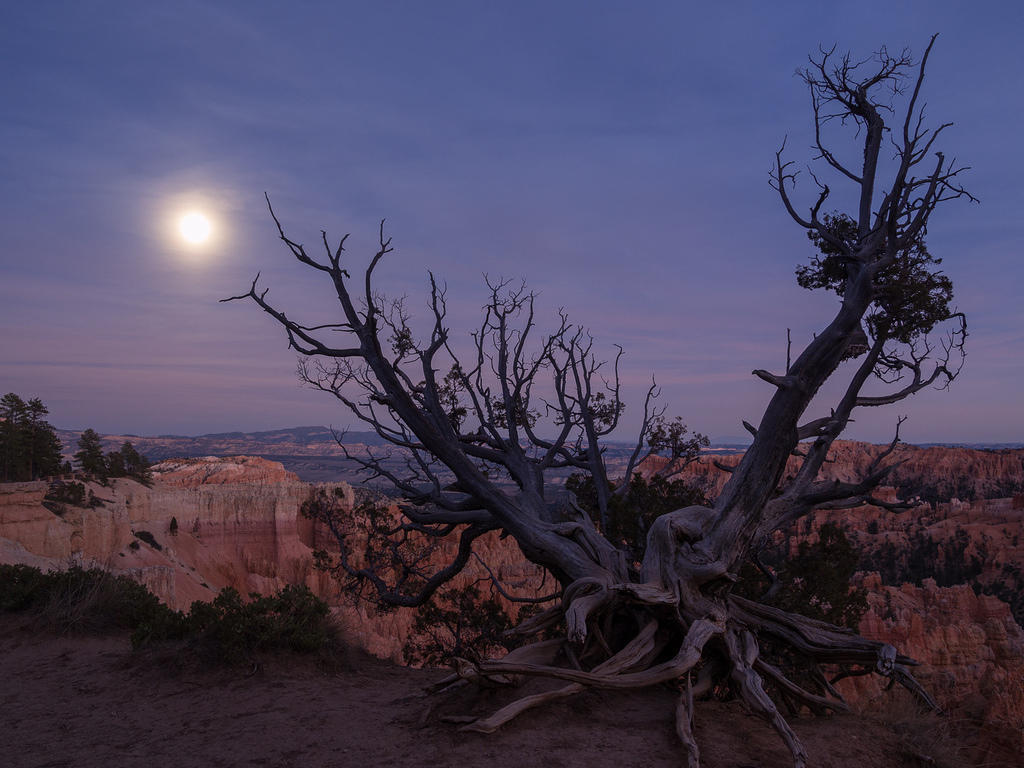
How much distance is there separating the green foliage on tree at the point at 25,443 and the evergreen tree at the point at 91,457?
155cm

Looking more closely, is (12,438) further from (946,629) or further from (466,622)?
(946,629)

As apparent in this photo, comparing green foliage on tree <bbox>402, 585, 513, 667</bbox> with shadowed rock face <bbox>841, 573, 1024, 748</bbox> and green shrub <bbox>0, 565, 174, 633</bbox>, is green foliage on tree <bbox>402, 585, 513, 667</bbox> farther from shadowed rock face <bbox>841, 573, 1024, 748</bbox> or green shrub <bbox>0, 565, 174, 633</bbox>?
shadowed rock face <bbox>841, 573, 1024, 748</bbox>

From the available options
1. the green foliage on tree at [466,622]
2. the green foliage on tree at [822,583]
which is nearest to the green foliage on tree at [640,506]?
the green foliage on tree at [822,583]

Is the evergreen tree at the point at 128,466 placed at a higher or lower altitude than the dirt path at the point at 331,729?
higher

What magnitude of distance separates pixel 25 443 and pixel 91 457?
3898 millimetres

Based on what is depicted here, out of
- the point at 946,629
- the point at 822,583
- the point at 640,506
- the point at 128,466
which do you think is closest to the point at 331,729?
the point at 640,506

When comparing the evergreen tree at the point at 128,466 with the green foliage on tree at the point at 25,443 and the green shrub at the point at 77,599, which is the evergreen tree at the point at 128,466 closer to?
the green foliage on tree at the point at 25,443

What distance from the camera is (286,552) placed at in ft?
167

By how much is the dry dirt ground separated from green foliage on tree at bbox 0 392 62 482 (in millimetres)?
39775

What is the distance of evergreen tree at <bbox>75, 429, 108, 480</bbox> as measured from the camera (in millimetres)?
41466

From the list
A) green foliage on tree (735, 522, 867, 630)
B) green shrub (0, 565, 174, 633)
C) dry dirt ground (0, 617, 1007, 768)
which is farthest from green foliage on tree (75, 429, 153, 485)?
green foliage on tree (735, 522, 867, 630)

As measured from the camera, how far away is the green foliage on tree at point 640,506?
10.1 m

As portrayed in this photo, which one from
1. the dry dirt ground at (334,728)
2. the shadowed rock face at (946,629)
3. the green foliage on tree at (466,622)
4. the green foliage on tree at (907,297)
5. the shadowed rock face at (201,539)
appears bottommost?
the shadowed rock face at (946,629)

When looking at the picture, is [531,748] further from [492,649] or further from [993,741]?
[492,649]
